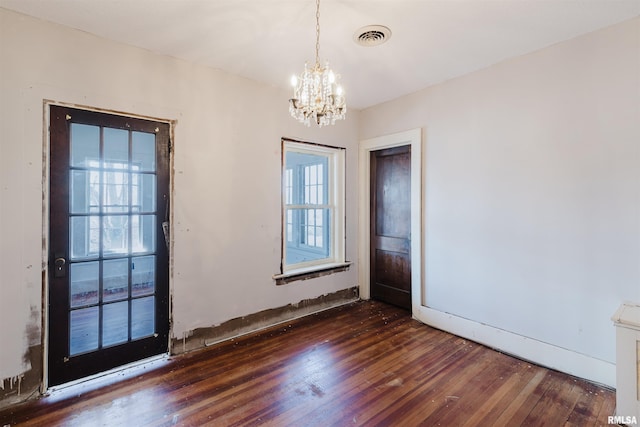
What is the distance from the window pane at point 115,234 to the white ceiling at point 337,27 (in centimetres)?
146

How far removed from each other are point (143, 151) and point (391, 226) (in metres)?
2.95

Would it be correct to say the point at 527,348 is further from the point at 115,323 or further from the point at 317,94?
the point at 115,323

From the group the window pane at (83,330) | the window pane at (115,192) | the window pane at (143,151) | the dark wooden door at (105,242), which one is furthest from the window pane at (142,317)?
the window pane at (143,151)

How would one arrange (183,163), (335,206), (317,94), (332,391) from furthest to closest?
(335,206)
(183,163)
(332,391)
(317,94)

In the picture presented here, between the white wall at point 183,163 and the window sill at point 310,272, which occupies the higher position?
the white wall at point 183,163

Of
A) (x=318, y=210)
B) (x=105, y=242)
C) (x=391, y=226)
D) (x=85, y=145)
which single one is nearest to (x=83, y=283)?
(x=105, y=242)

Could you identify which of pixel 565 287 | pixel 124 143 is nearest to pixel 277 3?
pixel 124 143

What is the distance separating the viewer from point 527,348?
2.62 metres

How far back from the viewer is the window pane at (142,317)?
2.52m

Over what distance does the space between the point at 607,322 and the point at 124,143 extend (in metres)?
4.07

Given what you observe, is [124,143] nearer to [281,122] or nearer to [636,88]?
[281,122]

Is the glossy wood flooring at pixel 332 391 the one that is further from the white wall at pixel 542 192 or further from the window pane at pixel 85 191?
the window pane at pixel 85 191

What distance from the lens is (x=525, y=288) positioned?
8.73ft

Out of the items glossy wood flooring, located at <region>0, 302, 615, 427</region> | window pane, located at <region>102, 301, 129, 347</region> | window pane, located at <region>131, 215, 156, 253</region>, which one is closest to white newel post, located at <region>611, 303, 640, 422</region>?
glossy wood flooring, located at <region>0, 302, 615, 427</region>
